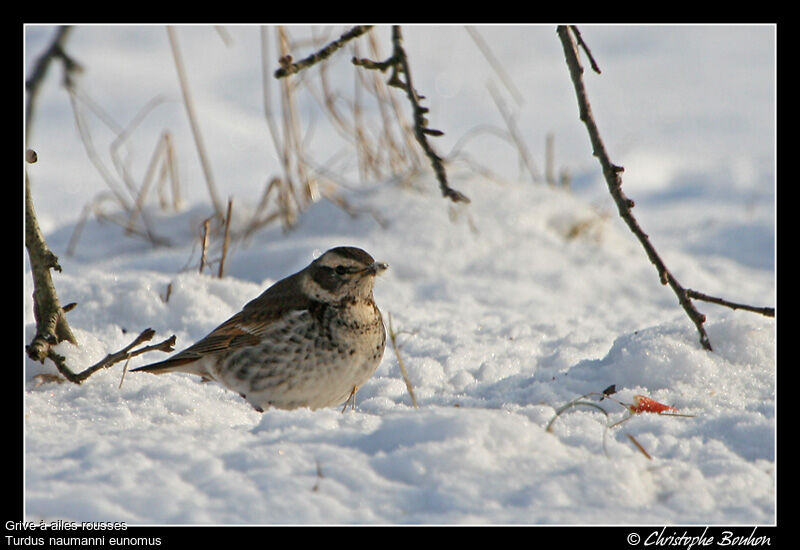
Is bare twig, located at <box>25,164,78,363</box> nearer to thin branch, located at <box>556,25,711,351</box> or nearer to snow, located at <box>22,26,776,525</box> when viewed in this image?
snow, located at <box>22,26,776,525</box>

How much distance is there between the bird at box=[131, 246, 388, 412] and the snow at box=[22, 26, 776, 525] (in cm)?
16

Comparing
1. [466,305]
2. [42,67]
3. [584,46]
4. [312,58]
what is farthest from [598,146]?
[466,305]

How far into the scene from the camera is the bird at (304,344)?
3951 millimetres

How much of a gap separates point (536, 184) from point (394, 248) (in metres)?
2.02

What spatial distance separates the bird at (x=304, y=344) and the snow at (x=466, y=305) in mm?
163

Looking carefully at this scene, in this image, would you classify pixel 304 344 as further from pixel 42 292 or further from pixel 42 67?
pixel 42 67

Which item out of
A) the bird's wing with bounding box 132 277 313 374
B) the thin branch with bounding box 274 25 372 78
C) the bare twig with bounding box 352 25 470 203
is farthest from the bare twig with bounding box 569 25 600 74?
the bird's wing with bounding box 132 277 313 374

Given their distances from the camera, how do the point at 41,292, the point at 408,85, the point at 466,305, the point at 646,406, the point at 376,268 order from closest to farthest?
the point at 646,406
the point at 41,292
the point at 408,85
the point at 376,268
the point at 466,305

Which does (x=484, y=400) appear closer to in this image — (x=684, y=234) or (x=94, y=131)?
(x=684, y=234)

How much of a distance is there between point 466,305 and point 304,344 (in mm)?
2108

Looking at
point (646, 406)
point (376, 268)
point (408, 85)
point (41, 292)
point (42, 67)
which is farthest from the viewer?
point (376, 268)

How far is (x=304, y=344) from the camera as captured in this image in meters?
3.99

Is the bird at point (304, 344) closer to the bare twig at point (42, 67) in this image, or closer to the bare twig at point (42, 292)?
the bare twig at point (42, 292)
